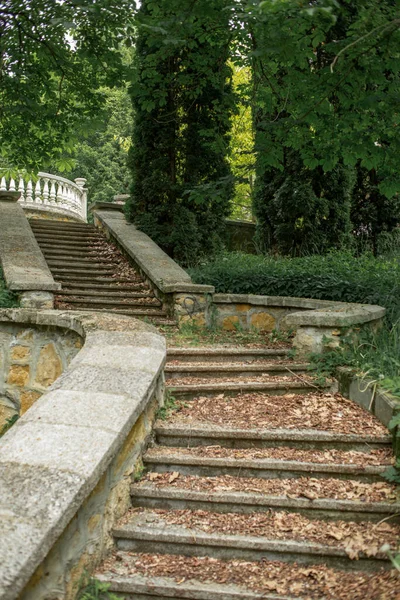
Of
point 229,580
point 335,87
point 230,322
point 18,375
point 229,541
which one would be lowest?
point 229,580

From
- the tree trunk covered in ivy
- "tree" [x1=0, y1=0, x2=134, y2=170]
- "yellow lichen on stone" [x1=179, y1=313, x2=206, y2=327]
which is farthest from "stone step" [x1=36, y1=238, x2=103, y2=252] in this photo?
"yellow lichen on stone" [x1=179, y1=313, x2=206, y2=327]

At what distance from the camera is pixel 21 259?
7.32m

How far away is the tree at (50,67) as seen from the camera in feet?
19.6

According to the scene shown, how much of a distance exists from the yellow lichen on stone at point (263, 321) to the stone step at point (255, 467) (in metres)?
3.26

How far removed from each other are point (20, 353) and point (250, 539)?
2761mm

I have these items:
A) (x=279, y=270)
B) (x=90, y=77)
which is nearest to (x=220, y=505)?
(x=279, y=270)

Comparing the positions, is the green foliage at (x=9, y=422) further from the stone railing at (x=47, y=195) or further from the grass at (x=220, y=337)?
the stone railing at (x=47, y=195)

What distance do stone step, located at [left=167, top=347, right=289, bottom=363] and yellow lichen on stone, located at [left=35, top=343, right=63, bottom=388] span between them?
1.06m

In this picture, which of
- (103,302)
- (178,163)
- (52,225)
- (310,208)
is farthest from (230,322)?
(52,225)

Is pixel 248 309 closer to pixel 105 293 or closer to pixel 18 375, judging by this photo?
pixel 105 293

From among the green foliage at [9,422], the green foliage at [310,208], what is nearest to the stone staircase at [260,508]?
the green foliage at [9,422]

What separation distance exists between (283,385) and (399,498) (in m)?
1.55

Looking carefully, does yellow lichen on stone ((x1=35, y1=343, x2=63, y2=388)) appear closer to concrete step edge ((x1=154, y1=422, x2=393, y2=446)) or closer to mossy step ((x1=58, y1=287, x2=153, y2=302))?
concrete step edge ((x1=154, y1=422, x2=393, y2=446))

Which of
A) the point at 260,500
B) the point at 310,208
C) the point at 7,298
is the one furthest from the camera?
the point at 310,208
